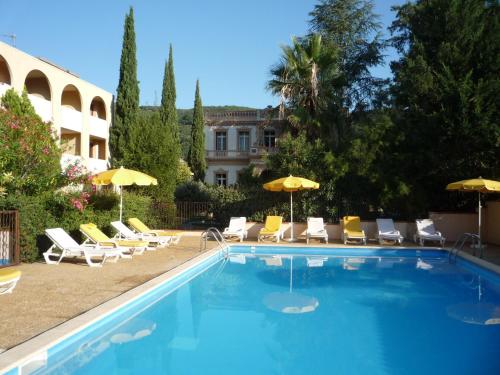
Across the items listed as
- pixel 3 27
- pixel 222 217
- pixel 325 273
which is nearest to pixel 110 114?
pixel 3 27

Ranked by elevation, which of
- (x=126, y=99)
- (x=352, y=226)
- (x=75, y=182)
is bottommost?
(x=352, y=226)

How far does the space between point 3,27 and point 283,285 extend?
20382mm

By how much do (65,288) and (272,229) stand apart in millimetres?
8650

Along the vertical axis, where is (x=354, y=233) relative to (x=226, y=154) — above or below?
below

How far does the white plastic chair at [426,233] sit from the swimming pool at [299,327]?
3.17m

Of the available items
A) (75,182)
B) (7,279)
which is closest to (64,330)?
(7,279)

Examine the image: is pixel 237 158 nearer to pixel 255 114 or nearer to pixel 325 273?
pixel 255 114

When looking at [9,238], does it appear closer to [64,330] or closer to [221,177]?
[64,330]

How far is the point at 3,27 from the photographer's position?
21609mm

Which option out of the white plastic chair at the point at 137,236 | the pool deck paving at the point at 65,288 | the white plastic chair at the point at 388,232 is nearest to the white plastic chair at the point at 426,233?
the white plastic chair at the point at 388,232

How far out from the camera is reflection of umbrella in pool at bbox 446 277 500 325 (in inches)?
255

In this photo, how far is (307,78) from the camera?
64.3 ft

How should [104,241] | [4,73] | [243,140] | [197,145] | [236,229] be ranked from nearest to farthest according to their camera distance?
1. [104,241]
2. [236,229]
3. [4,73]
4. [197,145]
5. [243,140]

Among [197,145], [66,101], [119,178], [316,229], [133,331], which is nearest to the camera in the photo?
[133,331]
